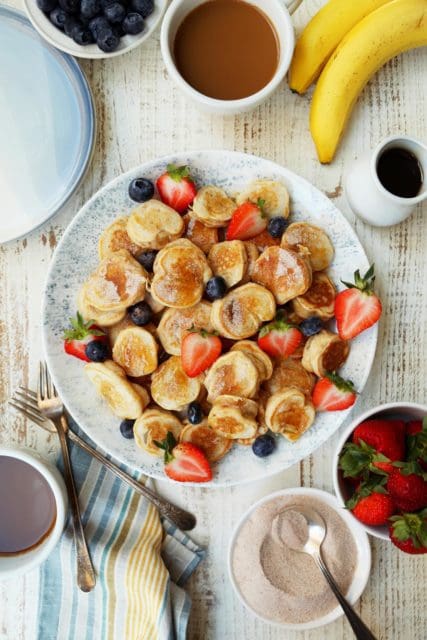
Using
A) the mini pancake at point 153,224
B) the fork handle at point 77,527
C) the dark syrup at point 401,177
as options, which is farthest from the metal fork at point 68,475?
the dark syrup at point 401,177

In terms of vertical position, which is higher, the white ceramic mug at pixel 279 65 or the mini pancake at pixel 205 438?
the white ceramic mug at pixel 279 65

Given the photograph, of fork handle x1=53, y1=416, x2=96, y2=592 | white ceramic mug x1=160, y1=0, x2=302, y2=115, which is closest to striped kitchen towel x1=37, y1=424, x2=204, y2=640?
fork handle x1=53, y1=416, x2=96, y2=592

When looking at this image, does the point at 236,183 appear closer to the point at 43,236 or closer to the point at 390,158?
the point at 390,158

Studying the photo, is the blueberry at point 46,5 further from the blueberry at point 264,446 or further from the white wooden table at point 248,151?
the blueberry at point 264,446

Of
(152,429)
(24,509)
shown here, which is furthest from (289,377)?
(24,509)

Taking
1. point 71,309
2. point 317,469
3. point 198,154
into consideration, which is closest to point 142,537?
point 317,469

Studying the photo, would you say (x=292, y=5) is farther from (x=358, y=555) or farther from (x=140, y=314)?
(x=358, y=555)
